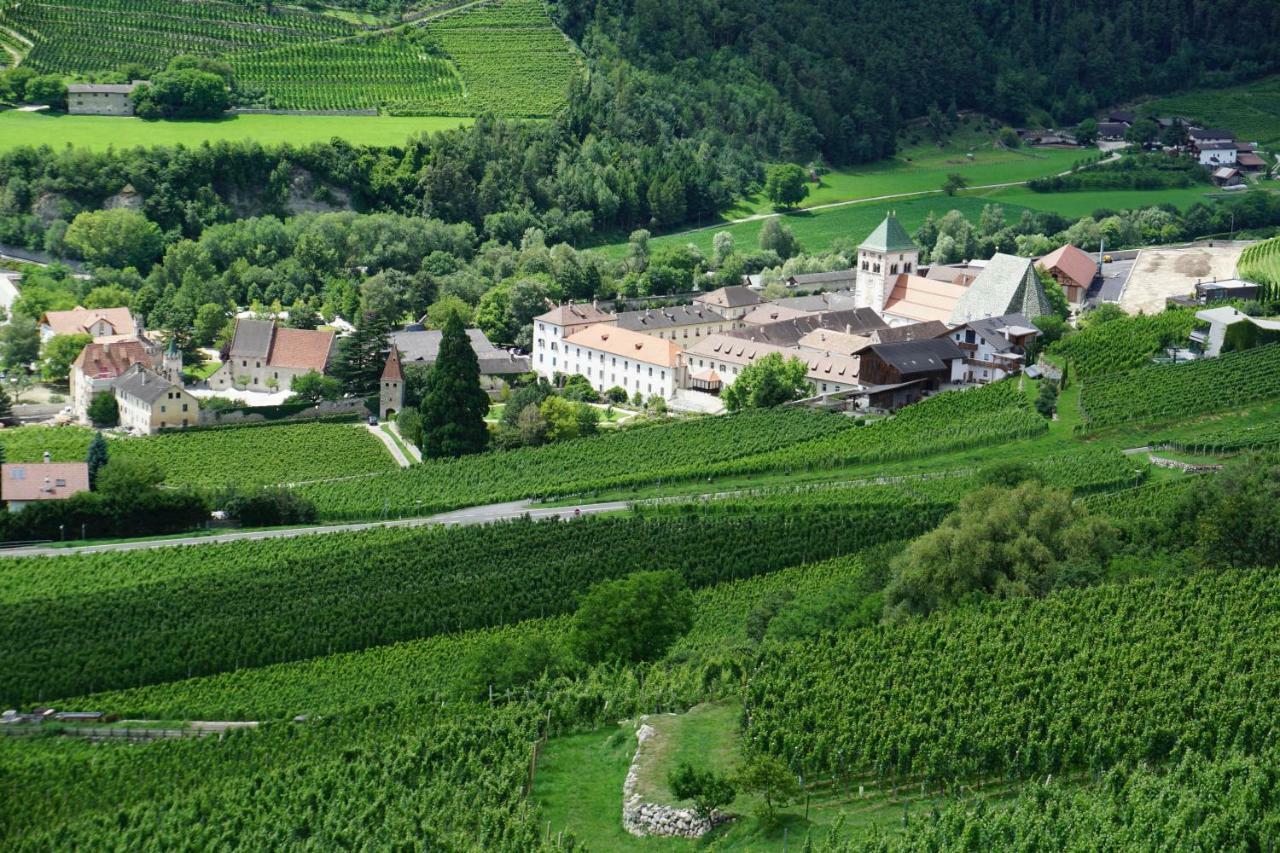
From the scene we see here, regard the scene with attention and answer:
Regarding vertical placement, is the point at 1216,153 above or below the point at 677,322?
above

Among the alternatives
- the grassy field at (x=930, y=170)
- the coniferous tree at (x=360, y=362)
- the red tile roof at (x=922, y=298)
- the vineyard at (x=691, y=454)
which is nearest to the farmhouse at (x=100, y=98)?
the grassy field at (x=930, y=170)

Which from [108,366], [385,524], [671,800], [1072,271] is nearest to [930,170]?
[1072,271]

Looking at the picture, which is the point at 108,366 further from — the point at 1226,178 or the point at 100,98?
the point at 1226,178

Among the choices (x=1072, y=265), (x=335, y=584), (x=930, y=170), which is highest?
(x=930, y=170)

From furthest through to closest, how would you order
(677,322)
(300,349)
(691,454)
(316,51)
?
(316,51) < (677,322) < (300,349) < (691,454)

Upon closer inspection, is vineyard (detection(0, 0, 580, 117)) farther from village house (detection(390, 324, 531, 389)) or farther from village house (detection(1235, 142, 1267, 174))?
village house (detection(1235, 142, 1267, 174))

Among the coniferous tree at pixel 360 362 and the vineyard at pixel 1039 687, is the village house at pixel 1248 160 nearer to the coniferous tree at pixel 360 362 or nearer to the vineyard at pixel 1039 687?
the coniferous tree at pixel 360 362

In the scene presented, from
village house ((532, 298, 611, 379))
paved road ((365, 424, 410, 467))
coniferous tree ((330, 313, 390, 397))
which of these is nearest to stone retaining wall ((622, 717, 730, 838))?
paved road ((365, 424, 410, 467))
